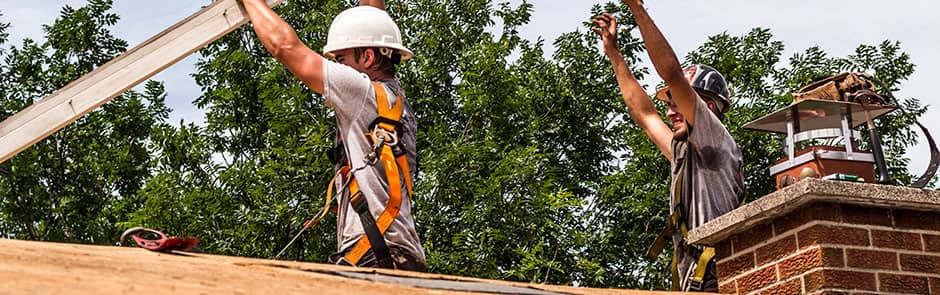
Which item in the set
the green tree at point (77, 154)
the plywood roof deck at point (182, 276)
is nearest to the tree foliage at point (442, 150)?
the green tree at point (77, 154)

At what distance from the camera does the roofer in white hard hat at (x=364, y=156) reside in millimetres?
5246

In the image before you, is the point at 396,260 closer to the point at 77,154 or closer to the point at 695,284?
the point at 695,284

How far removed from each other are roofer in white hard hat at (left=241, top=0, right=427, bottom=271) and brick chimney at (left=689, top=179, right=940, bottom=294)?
1341 millimetres

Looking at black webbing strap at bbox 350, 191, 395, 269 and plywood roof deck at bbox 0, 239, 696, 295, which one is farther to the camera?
Result: black webbing strap at bbox 350, 191, 395, 269

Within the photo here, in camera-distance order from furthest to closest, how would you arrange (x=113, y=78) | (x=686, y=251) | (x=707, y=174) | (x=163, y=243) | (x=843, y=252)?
(x=113, y=78) < (x=686, y=251) < (x=707, y=174) < (x=843, y=252) < (x=163, y=243)

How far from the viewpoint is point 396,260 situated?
5207mm

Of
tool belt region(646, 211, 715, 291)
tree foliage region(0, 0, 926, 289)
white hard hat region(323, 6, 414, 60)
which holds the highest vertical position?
tree foliage region(0, 0, 926, 289)

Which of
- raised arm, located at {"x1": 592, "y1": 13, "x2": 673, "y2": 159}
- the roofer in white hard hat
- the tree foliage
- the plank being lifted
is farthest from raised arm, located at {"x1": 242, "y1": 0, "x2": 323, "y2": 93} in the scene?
the tree foliage

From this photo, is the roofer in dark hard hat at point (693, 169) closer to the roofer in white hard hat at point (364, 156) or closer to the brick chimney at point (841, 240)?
the brick chimney at point (841, 240)

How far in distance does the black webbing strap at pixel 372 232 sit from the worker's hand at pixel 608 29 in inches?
74.1

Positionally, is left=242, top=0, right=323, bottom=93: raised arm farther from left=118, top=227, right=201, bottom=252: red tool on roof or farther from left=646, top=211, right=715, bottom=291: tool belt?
left=646, top=211, right=715, bottom=291: tool belt

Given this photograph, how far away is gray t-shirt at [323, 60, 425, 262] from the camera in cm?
527

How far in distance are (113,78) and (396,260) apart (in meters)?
1.92

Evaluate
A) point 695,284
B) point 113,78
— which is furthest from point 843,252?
point 113,78
